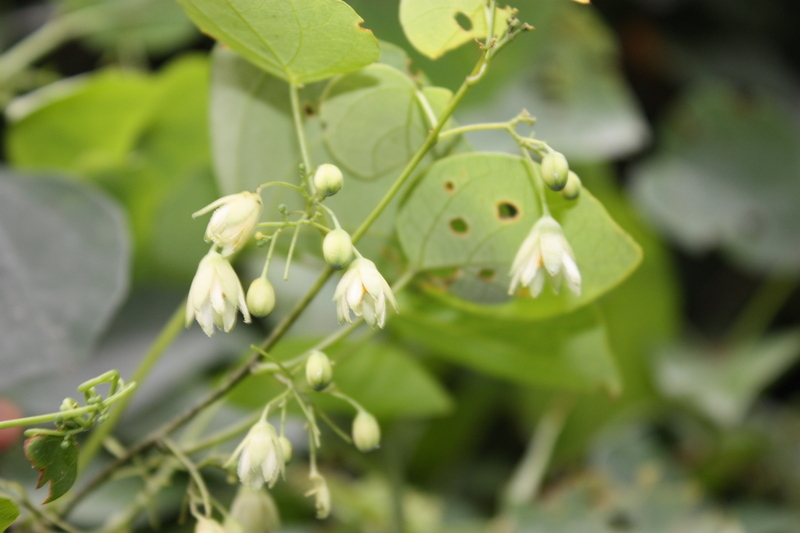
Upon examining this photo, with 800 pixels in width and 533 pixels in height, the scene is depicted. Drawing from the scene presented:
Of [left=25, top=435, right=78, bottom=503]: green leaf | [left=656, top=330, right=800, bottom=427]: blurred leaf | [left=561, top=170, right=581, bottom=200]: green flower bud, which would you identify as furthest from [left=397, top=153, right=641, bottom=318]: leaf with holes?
[left=656, top=330, right=800, bottom=427]: blurred leaf

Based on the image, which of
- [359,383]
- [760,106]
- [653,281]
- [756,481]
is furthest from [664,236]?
[359,383]

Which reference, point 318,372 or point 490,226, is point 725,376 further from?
point 318,372

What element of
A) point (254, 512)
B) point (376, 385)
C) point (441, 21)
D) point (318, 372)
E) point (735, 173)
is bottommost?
point (735, 173)

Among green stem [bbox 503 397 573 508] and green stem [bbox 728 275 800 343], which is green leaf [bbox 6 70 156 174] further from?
green stem [bbox 728 275 800 343]

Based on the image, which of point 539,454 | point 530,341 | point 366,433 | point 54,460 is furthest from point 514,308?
point 539,454

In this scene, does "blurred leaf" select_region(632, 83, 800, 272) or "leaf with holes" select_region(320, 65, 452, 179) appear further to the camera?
"blurred leaf" select_region(632, 83, 800, 272)

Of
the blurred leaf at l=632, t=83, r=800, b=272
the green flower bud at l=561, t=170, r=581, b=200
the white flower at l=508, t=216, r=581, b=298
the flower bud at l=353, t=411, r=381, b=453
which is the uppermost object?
the green flower bud at l=561, t=170, r=581, b=200

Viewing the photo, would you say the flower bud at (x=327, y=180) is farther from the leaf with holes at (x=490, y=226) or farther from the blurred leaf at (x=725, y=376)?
the blurred leaf at (x=725, y=376)
